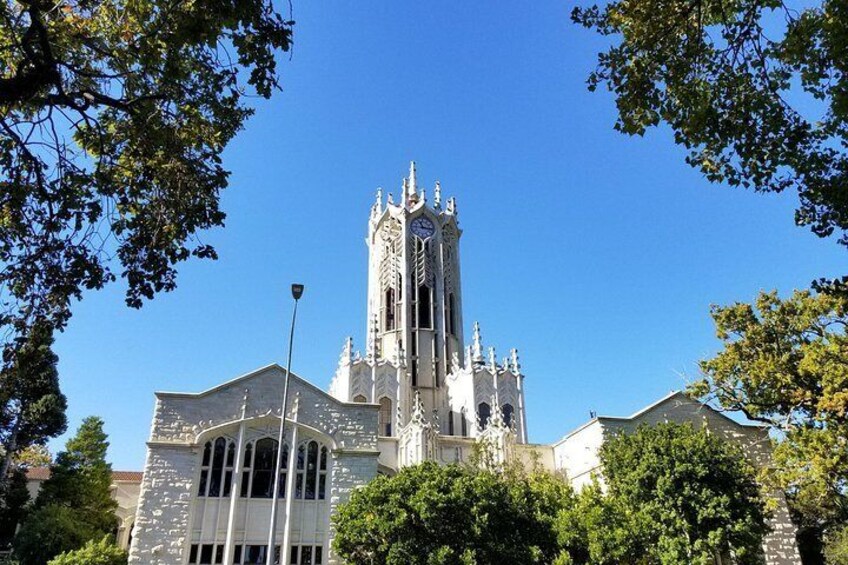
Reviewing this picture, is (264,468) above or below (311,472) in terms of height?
above

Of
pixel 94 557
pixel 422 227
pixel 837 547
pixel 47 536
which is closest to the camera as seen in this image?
pixel 94 557

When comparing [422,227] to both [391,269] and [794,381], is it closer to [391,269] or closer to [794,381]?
[391,269]

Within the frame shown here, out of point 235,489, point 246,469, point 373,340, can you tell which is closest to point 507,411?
point 373,340

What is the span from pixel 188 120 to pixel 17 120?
2.56 metres

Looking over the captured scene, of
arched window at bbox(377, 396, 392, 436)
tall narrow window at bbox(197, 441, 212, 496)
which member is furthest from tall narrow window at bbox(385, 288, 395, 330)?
tall narrow window at bbox(197, 441, 212, 496)

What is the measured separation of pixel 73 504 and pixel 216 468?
489 inches

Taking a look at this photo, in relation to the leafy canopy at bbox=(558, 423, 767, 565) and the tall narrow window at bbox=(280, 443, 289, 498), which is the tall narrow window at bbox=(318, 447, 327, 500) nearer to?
the tall narrow window at bbox=(280, 443, 289, 498)

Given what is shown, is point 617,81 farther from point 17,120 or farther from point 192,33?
point 17,120

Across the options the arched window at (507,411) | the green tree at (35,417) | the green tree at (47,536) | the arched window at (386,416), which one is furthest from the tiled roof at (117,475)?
the arched window at (507,411)

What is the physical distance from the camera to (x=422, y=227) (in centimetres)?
5384

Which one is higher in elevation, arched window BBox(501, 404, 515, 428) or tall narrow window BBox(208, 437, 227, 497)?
arched window BBox(501, 404, 515, 428)

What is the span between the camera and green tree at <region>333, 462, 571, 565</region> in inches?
683

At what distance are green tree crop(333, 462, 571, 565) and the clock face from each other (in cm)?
3553

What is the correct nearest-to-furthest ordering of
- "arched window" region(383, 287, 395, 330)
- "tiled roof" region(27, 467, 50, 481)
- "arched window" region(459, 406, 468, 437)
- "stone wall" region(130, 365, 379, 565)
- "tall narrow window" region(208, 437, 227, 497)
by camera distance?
"stone wall" region(130, 365, 379, 565)
"tall narrow window" region(208, 437, 227, 497)
"arched window" region(459, 406, 468, 437)
"tiled roof" region(27, 467, 50, 481)
"arched window" region(383, 287, 395, 330)
